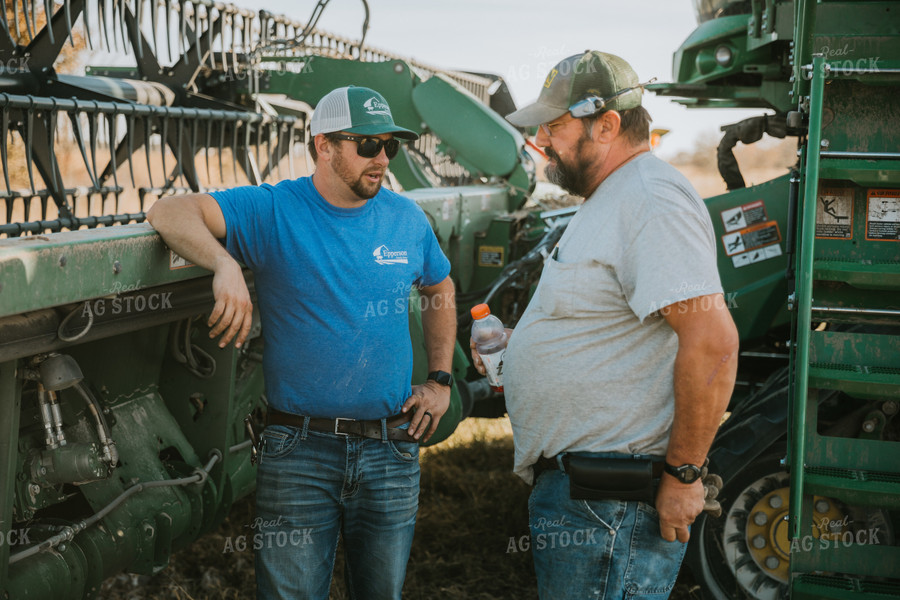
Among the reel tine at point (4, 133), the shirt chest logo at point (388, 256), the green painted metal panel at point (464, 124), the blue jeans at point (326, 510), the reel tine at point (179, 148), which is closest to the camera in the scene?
the blue jeans at point (326, 510)

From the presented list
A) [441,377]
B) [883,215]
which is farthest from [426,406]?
[883,215]

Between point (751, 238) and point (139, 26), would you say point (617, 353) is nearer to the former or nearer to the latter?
point (751, 238)

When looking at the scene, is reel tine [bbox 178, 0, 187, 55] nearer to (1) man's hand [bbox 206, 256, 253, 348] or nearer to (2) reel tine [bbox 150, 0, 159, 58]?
(2) reel tine [bbox 150, 0, 159, 58]

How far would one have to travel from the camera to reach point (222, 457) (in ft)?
11.0

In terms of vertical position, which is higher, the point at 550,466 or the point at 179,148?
the point at 179,148

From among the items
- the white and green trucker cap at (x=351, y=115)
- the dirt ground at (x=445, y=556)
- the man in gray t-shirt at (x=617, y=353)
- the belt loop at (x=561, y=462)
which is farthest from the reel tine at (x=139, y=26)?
the belt loop at (x=561, y=462)

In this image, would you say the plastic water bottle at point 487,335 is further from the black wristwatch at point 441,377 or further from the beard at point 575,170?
the beard at point 575,170

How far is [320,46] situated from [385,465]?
5103 mm

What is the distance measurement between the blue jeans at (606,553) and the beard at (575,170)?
74 centimetres

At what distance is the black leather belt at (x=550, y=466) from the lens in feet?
7.38

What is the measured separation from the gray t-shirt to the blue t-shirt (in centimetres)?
54

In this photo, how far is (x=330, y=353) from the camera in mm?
2660

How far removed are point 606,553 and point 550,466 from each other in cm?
26

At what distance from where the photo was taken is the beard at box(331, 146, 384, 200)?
8.87 ft
